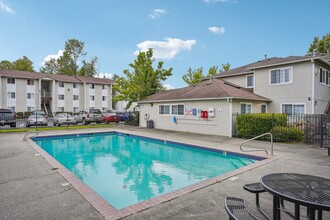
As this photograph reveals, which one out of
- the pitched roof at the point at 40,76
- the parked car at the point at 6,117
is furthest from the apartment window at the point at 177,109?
the pitched roof at the point at 40,76

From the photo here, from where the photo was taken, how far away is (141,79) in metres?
26.3

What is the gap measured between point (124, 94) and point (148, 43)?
9.03 metres

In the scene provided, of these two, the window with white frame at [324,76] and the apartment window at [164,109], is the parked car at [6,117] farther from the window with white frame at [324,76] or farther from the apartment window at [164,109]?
the window with white frame at [324,76]

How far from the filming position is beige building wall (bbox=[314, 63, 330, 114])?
16.1 metres

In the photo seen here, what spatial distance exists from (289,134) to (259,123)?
1673 millimetres

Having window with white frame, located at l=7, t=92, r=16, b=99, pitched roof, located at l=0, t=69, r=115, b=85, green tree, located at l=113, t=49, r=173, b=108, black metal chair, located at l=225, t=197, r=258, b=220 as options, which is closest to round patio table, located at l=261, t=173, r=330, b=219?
black metal chair, located at l=225, t=197, r=258, b=220

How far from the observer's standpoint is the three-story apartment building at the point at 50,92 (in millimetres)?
35375

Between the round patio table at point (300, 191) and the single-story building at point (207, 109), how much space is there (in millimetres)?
11066

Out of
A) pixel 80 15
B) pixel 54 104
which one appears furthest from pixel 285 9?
pixel 54 104

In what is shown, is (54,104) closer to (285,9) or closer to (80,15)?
(80,15)

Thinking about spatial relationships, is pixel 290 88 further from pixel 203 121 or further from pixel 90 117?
pixel 90 117

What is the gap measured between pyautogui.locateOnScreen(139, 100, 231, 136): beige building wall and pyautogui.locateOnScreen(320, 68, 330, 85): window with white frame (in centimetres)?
931

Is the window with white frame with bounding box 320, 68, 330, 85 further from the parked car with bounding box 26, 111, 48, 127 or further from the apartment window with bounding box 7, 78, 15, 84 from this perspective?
the apartment window with bounding box 7, 78, 15, 84

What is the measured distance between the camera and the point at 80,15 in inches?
798
